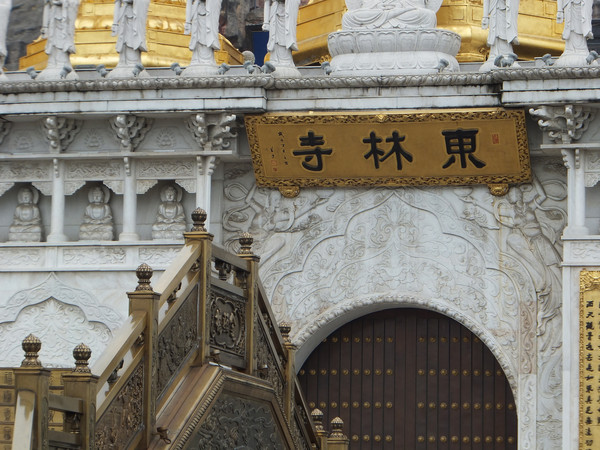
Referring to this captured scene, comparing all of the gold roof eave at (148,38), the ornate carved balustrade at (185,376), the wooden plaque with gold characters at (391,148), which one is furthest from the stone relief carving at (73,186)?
the ornate carved balustrade at (185,376)

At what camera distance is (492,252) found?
14.0m

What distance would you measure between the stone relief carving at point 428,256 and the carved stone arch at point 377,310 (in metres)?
0.01

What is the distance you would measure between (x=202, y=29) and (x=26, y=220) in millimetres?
2422

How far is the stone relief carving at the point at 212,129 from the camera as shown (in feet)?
46.1

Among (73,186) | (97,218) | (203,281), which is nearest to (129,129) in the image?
(73,186)

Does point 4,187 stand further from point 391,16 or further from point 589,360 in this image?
point 589,360

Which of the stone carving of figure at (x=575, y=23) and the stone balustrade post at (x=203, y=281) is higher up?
the stone carving of figure at (x=575, y=23)

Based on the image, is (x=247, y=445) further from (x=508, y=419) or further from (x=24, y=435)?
(x=508, y=419)

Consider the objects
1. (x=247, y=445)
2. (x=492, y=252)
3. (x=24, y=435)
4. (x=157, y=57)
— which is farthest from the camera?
Result: (x=157, y=57)

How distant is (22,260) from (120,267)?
958mm

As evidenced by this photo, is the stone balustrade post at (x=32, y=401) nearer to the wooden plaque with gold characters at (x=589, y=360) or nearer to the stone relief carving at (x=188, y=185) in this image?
the wooden plaque with gold characters at (x=589, y=360)

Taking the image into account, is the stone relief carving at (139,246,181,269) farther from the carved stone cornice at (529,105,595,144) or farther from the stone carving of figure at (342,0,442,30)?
the carved stone cornice at (529,105,595,144)

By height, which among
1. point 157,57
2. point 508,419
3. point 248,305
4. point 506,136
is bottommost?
point 508,419

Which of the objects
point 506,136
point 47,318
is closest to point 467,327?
point 506,136
